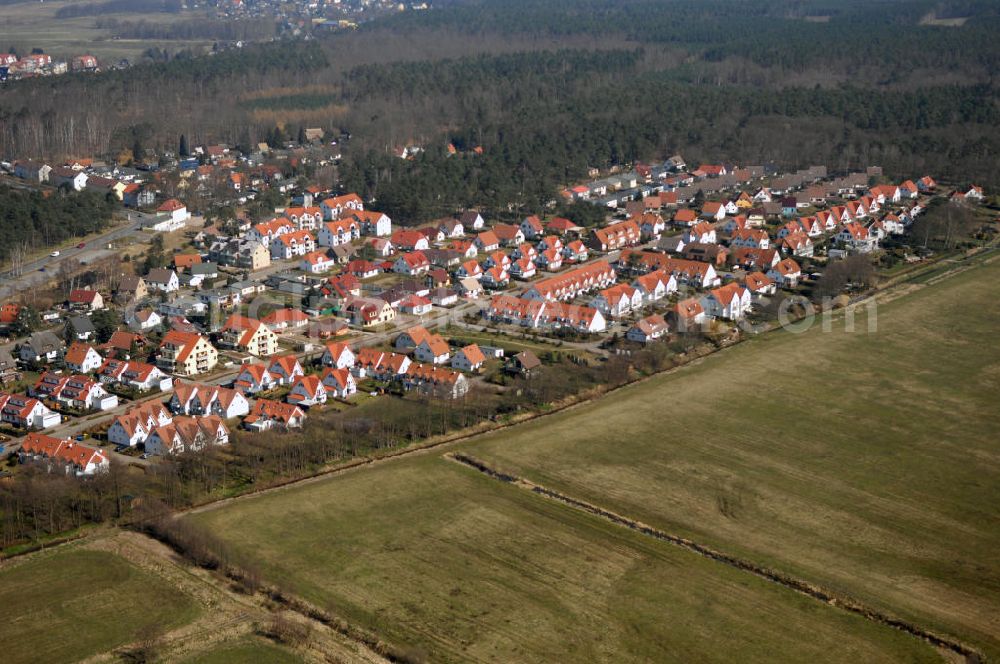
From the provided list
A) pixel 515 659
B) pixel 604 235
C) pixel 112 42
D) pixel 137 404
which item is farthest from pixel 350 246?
pixel 112 42

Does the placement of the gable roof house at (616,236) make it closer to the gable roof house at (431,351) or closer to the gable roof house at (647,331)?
the gable roof house at (647,331)

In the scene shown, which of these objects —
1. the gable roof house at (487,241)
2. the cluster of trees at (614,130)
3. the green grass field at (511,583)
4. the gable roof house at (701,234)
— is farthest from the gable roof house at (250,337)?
the gable roof house at (701,234)

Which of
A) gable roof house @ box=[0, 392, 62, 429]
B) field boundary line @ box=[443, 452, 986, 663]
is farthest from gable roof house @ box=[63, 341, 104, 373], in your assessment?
field boundary line @ box=[443, 452, 986, 663]

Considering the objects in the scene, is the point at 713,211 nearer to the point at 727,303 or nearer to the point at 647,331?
the point at 727,303

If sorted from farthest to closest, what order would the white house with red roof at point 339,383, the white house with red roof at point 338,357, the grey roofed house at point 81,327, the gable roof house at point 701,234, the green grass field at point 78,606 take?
the gable roof house at point 701,234, the grey roofed house at point 81,327, the white house with red roof at point 338,357, the white house with red roof at point 339,383, the green grass field at point 78,606

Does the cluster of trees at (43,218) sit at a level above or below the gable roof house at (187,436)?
above

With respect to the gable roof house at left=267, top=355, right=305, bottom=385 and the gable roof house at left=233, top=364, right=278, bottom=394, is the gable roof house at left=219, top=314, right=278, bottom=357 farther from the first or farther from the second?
the gable roof house at left=233, top=364, right=278, bottom=394

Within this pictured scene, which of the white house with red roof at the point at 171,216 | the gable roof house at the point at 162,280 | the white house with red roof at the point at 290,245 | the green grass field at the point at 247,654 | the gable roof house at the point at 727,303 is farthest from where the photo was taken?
the white house with red roof at the point at 171,216
